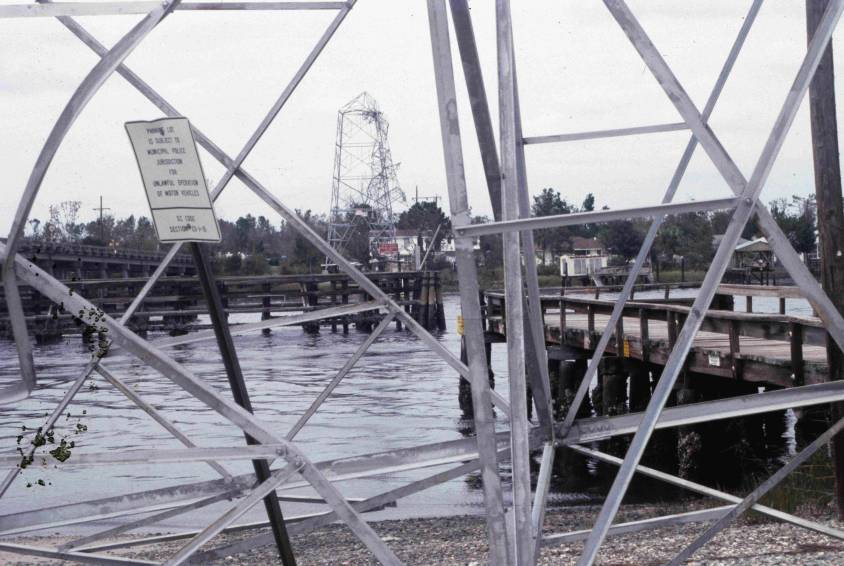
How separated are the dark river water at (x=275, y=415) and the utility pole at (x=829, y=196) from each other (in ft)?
19.8

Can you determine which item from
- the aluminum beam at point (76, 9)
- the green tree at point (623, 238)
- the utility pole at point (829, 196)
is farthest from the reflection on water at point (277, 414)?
the green tree at point (623, 238)

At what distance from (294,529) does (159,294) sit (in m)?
53.5

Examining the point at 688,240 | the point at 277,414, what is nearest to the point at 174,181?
the point at 277,414

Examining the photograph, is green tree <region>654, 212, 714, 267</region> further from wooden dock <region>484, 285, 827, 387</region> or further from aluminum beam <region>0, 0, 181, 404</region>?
aluminum beam <region>0, 0, 181, 404</region>

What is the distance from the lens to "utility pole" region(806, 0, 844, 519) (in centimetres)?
934

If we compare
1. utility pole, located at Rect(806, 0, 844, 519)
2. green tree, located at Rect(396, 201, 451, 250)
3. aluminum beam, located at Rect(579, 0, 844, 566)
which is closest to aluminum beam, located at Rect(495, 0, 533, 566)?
aluminum beam, located at Rect(579, 0, 844, 566)

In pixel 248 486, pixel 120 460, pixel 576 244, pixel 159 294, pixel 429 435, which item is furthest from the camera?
pixel 576 244

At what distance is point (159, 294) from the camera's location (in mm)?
59156

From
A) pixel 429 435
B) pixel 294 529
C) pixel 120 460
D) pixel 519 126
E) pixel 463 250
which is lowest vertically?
pixel 429 435

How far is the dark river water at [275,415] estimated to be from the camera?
58.8 feet

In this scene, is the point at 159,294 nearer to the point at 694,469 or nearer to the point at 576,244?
the point at 694,469

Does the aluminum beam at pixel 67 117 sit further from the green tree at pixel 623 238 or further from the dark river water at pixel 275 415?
the green tree at pixel 623 238

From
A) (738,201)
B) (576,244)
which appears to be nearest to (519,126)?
(738,201)

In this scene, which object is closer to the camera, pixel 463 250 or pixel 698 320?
pixel 463 250
